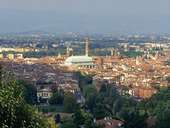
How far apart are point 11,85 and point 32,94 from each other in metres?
27.2

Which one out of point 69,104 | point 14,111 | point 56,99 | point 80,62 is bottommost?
point 80,62

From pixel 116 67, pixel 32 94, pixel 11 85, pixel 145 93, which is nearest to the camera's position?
pixel 11 85

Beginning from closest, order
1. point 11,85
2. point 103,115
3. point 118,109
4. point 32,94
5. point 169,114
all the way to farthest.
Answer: point 11,85
point 169,114
point 103,115
point 118,109
point 32,94

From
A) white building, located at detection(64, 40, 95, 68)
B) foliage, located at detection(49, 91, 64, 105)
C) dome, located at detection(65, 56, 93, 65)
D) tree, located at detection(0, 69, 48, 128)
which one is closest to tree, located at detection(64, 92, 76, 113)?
foliage, located at detection(49, 91, 64, 105)

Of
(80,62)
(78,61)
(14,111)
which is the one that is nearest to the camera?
(14,111)

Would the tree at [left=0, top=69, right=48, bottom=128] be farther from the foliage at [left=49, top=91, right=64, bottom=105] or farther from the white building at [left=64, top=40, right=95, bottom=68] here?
the white building at [left=64, top=40, right=95, bottom=68]

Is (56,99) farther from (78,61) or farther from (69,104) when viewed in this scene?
(78,61)

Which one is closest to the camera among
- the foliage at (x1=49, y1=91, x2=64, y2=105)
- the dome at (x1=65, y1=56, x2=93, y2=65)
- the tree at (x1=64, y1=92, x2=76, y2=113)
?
the tree at (x1=64, y1=92, x2=76, y2=113)

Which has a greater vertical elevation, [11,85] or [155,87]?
[11,85]

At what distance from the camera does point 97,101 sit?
3647cm

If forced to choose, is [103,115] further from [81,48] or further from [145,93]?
[81,48]

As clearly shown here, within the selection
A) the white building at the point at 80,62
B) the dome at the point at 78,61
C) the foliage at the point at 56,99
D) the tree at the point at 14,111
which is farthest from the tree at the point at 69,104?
the dome at the point at 78,61

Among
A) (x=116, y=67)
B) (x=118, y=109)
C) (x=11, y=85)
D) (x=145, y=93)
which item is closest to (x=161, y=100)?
(x=118, y=109)

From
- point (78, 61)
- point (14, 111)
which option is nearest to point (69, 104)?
point (14, 111)
